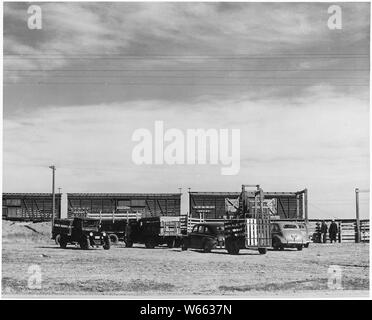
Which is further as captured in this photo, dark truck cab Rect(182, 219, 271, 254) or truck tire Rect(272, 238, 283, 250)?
truck tire Rect(272, 238, 283, 250)

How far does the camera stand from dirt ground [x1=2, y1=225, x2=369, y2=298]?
47.0 feet

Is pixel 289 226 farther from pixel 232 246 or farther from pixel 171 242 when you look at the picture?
pixel 171 242

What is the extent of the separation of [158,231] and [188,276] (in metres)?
12.4

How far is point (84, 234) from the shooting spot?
89.1 ft


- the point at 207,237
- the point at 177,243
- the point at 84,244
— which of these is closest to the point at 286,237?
the point at 207,237

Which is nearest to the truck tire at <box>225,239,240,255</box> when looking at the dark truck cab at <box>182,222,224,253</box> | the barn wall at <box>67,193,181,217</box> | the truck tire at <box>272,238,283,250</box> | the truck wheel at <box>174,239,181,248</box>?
the dark truck cab at <box>182,222,224,253</box>

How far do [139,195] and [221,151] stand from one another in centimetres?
4735

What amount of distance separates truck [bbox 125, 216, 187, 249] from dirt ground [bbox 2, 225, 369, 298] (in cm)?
643

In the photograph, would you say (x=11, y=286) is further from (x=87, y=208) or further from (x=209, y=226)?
(x=87, y=208)

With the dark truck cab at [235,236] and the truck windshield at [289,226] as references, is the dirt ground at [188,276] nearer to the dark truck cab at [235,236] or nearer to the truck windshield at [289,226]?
the dark truck cab at [235,236]

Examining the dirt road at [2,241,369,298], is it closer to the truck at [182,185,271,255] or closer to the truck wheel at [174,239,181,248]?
the truck at [182,185,271,255]

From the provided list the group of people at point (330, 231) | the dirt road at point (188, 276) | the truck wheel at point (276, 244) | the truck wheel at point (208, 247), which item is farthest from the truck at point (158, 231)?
the group of people at point (330, 231)

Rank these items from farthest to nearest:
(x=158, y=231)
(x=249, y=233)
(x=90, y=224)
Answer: (x=158, y=231), (x=90, y=224), (x=249, y=233)
